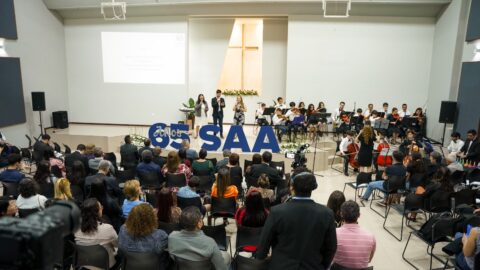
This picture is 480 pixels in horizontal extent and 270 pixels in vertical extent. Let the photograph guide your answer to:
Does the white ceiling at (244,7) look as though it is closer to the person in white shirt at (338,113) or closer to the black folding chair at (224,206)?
the person in white shirt at (338,113)

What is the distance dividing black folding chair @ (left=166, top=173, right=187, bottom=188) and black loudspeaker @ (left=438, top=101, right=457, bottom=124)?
922cm

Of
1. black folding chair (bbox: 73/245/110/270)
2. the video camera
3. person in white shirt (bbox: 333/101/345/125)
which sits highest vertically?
the video camera

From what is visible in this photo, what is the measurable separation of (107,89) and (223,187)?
11.0 meters

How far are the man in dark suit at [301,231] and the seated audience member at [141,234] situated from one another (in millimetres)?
1122

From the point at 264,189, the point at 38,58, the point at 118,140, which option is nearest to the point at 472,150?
the point at 264,189

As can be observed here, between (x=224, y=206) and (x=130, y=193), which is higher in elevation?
(x=130, y=193)

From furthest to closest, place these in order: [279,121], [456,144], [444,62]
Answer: [444,62], [279,121], [456,144]

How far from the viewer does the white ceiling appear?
12.5 metres

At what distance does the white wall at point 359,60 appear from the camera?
13070 mm

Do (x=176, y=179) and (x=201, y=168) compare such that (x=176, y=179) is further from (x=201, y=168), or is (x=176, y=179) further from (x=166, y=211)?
(x=166, y=211)

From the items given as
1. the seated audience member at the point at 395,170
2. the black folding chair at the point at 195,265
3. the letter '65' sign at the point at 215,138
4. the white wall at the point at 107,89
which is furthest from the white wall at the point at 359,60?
the black folding chair at the point at 195,265

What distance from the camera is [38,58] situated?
12.8 m

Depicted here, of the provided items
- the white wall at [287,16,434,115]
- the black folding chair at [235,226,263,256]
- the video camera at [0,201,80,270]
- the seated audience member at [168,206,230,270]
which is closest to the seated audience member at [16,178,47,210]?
the seated audience member at [168,206,230,270]

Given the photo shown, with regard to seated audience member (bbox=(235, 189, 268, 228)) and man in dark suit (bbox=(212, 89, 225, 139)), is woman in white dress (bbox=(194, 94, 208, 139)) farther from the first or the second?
seated audience member (bbox=(235, 189, 268, 228))
